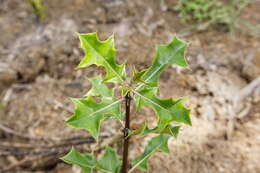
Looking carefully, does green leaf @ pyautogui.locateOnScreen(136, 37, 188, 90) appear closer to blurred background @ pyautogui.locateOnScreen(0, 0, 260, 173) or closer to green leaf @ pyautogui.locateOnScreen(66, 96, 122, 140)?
green leaf @ pyautogui.locateOnScreen(66, 96, 122, 140)

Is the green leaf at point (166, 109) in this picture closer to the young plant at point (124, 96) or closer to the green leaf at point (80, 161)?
the young plant at point (124, 96)

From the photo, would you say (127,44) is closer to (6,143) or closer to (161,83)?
(161,83)

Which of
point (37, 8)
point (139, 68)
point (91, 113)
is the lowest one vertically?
point (91, 113)

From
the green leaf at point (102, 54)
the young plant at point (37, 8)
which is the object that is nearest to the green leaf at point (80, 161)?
the green leaf at point (102, 54)

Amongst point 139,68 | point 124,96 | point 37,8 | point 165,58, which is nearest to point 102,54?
point 124,96

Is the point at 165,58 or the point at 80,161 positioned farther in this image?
the point at 80,161

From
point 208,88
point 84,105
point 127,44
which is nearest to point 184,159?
point 208,88

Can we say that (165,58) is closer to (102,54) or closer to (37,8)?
(102,54)
